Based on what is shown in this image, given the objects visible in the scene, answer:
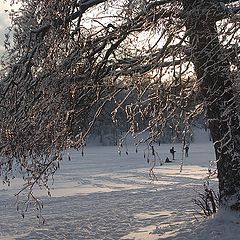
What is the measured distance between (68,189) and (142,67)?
1149 cm

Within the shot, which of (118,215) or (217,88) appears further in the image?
(118,215)

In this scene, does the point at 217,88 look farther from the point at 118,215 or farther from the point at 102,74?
the point at 118,215

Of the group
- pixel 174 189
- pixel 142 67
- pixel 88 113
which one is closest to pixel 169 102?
pixel 142 67

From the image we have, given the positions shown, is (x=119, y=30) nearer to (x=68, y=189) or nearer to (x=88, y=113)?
(x=88, y=113)

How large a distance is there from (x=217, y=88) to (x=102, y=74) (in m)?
1.84

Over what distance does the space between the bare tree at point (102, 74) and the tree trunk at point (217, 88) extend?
0.06ft

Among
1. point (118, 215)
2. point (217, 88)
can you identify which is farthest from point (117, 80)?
point (118, 215)

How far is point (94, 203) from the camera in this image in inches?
550

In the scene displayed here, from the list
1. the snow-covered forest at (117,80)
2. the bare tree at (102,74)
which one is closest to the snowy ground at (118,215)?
the snow-covered forest at (117,80)

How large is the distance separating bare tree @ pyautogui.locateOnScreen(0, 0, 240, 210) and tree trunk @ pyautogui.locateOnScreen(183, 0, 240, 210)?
0.8 inches

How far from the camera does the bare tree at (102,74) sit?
6660 mm

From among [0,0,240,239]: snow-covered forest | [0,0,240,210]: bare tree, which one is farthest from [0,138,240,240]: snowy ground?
[0,0,240,210]: bare tree

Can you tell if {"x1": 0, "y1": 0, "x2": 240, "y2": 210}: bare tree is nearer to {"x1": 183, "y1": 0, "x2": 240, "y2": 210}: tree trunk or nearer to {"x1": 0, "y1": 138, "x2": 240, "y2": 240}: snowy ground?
{"x1": 183, "y1": 0, "x2": 240, "y2": 210}: tree trunk

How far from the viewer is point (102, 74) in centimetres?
788
